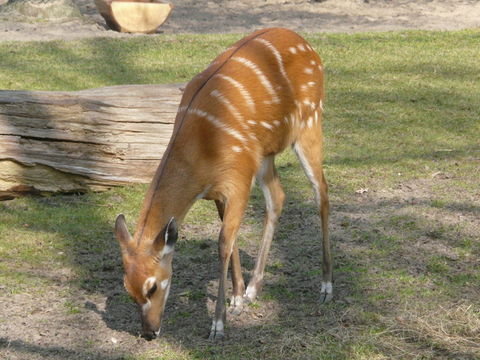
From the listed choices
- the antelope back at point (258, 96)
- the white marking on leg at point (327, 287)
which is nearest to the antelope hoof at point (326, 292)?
the white marking on leg at point (327, 287)

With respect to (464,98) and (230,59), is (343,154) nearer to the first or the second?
(464,98)

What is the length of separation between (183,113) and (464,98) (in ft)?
22.1

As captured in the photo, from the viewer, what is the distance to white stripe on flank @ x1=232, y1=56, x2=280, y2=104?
5.45m

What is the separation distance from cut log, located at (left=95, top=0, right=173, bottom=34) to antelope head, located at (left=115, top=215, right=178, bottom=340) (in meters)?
10.3

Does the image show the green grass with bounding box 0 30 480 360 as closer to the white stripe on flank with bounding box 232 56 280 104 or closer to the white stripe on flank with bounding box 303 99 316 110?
the white stripe on flank with bounding box 303 99 316 110

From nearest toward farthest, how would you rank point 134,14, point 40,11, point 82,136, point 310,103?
point 310,103 → point 82,136 → point 134,14 → point 40,11

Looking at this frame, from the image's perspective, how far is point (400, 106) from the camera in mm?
10648

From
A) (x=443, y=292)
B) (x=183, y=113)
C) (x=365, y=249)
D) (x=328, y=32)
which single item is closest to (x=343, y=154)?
(x=365, y=249)

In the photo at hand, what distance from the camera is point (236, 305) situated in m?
5.57

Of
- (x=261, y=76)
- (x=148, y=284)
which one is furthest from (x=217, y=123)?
(x=148, y=284)

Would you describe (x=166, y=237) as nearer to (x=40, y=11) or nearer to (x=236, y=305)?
(x=236, y=305)

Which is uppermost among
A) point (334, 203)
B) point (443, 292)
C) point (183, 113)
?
point (183, 113)

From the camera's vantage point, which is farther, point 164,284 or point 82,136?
point 82,136

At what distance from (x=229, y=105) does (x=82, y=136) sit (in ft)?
8.85
